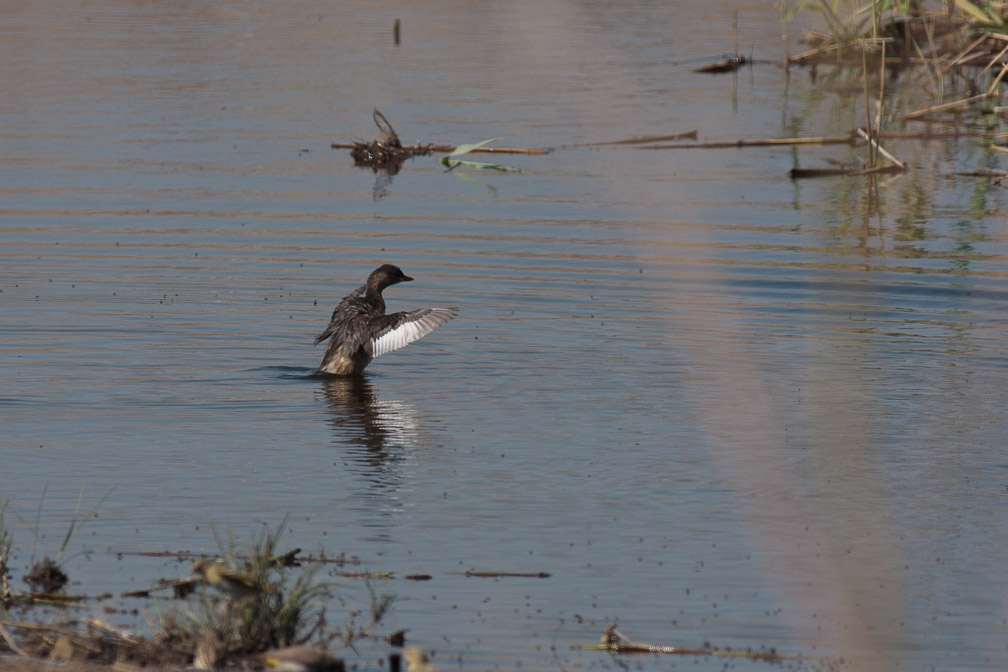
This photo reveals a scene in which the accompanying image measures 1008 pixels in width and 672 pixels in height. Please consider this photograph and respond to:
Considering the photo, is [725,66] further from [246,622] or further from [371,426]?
[246,622]

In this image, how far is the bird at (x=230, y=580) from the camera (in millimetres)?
5250

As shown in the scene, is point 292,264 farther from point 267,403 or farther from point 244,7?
point 244,7

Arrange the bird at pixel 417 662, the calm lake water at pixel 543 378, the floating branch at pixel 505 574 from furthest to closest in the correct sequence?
the floating branch at pixel 505 574 → the calm lake water at pixel 543 378 → the bird at pixel 417 662

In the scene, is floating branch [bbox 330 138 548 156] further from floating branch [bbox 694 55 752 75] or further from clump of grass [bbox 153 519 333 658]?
clump of grass [bbox 153 519 333 658]

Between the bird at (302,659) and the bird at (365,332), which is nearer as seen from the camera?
the bird at (302,659)

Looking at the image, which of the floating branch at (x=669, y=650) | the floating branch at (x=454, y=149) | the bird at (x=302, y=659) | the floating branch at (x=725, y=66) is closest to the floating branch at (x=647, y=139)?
the floating branch at (x=454, y=149)

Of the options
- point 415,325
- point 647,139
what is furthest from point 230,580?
point 647,139

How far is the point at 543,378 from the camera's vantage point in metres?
10.3

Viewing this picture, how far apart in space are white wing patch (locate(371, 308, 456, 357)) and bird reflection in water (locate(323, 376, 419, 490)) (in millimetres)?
376

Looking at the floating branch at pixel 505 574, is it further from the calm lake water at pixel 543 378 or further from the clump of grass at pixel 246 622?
the clump of grass at pixel 246 622

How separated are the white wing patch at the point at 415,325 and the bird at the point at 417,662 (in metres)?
5.04

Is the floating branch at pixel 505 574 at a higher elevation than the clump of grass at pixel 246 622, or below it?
below

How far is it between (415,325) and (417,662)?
5.25 metres

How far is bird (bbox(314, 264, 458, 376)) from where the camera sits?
10.3 meters
